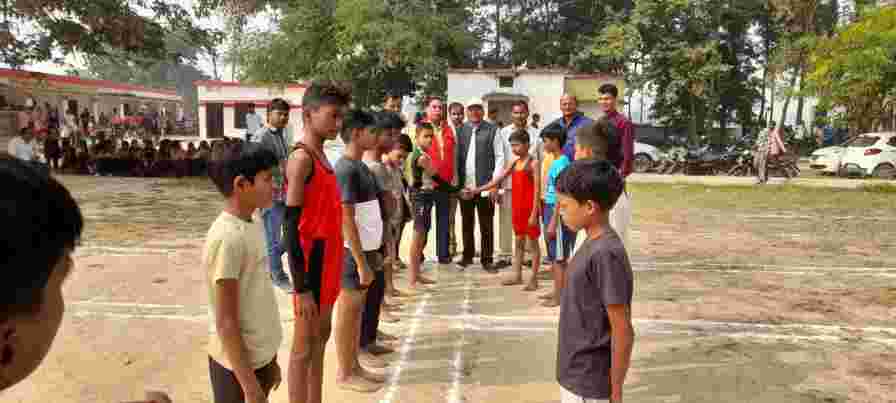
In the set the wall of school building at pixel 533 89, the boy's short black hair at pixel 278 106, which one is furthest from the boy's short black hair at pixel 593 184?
the wall of school building at pixel 533 89

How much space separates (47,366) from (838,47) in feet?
60.5

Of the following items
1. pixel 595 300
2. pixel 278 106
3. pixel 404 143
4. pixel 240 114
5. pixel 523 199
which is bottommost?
pixel 595 300

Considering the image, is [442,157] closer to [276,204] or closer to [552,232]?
[552,232]

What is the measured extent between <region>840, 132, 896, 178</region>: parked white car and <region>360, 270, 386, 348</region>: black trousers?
18.7m

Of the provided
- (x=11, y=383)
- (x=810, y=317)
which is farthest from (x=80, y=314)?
(x=810, y=317)

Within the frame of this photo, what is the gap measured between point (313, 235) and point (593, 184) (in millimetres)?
1183

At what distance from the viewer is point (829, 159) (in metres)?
19.8

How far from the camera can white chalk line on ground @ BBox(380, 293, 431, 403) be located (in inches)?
Answer: 147

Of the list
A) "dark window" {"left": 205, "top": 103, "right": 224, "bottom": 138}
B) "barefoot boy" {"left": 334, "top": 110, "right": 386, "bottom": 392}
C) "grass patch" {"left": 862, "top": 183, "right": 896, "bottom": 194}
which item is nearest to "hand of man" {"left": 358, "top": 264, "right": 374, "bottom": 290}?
"barefoot boy" {"left": 334, "top": 110, "right": 386, "bottom": 392}

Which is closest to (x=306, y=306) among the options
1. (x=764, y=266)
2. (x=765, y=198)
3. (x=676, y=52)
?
(x=764, y=266)

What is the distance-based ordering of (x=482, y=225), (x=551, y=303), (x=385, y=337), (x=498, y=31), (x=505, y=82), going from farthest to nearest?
(x=498, y=31)
(x=505, y=82)
(x=482, y=225)
(x=551, y=303)
(x=385, y=337)

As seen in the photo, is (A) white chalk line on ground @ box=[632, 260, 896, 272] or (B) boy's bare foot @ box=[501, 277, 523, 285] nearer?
(B) boy's bare foot @ box=[501, 277, 523, 285]

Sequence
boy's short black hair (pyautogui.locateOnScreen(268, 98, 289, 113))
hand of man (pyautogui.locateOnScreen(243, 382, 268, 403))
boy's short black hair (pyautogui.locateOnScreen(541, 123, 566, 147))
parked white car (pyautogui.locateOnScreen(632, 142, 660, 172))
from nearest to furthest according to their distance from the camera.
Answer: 1. hand of man (pyautogui.locateOnScreen(243, 382, 268, 403))
2. boy's short black hair (pyautogui.locateOnScreen(541, 123, 566, 147))
3. boy's short black hair (pyautogui.locateOnScreen(268, 98, 289, 113))
4. parked white car (pyautogui.locateOnScreen(632, 142, 660, 172))

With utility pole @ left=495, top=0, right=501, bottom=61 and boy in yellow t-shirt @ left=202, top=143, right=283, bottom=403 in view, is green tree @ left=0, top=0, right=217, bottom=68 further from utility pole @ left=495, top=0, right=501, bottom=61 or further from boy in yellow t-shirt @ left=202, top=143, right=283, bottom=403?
utility pole @ left=495, top=0, right=501, bottom=61
